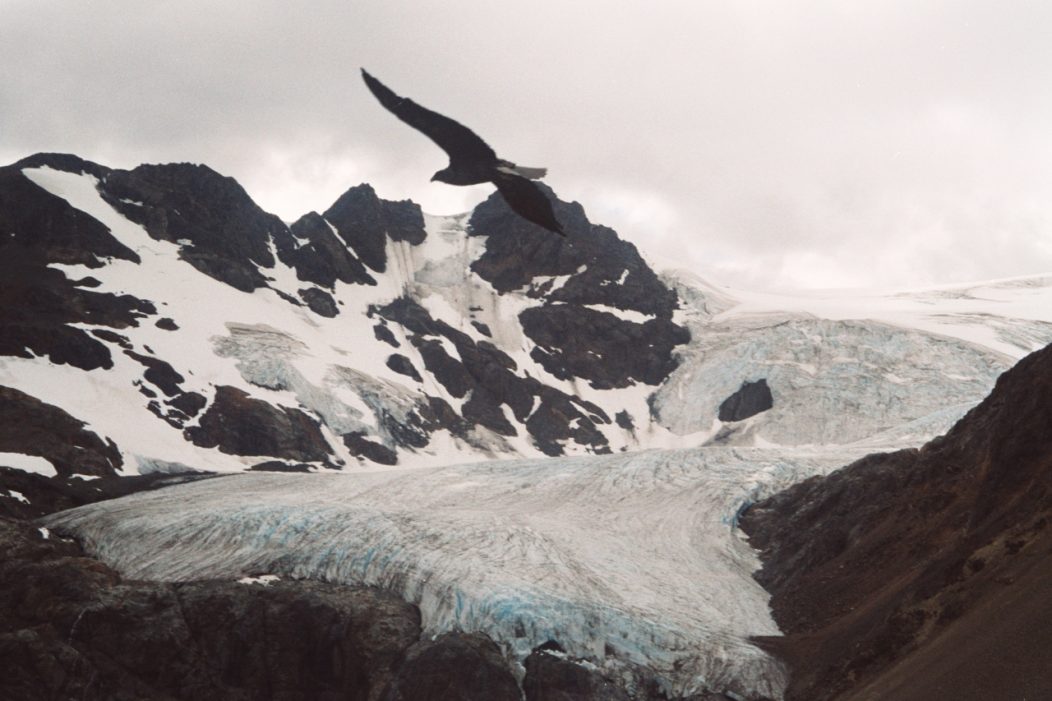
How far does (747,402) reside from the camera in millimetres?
112625

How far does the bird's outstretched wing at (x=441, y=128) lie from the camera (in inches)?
458

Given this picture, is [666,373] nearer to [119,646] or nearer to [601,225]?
[601,225]

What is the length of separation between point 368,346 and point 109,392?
38.5 meters

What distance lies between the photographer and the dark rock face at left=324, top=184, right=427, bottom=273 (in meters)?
145

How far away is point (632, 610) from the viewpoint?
3953 centimetres

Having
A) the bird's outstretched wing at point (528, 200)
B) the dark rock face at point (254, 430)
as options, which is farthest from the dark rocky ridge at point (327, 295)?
the bird's outstretched wing at point (528, 200)

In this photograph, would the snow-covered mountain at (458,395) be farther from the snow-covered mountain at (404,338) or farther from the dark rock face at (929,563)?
the dark rock face at (929,563)

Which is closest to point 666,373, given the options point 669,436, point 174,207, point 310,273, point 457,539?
point 669,436

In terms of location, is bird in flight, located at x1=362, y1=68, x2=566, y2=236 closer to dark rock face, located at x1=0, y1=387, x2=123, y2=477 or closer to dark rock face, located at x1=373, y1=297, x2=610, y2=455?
dark rock face, located at x1=0, y1=387, x2=123, y2=477

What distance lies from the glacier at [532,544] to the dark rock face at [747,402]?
5024cm

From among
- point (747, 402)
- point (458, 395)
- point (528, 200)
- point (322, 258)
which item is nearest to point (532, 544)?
point (528, 200)

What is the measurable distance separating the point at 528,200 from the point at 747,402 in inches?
4107

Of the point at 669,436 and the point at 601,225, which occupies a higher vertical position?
the point at 601,225

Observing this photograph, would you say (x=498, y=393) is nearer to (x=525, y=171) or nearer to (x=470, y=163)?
(x=470, y=163)
